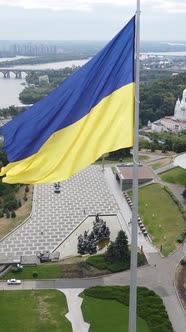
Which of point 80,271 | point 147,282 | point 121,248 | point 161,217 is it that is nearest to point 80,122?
point 147,282

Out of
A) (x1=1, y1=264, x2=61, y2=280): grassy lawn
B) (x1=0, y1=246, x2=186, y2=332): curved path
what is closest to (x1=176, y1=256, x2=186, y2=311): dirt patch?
(x1=0, y1=246, x2=186, y2=332): curved path

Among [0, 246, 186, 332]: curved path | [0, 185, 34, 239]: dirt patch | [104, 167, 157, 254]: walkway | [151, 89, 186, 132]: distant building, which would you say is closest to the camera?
[0, 246, 186, 332]: curved path

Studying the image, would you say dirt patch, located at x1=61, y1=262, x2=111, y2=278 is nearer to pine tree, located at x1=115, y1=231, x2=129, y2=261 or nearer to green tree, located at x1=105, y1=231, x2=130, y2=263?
green tree, located at x1=105, y1=231, x2=130, y2=263

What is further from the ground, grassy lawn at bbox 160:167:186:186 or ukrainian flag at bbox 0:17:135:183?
ukrainian flag at bbox 0:17:135:183

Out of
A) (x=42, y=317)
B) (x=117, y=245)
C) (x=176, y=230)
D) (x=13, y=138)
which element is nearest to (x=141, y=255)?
(x=117, y=245)

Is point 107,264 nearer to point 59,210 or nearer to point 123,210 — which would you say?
point 123,210

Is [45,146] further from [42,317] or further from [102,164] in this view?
[102,164]

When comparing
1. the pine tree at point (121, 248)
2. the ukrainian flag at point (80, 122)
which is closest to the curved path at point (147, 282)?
the pine tree at point (121, 248)
